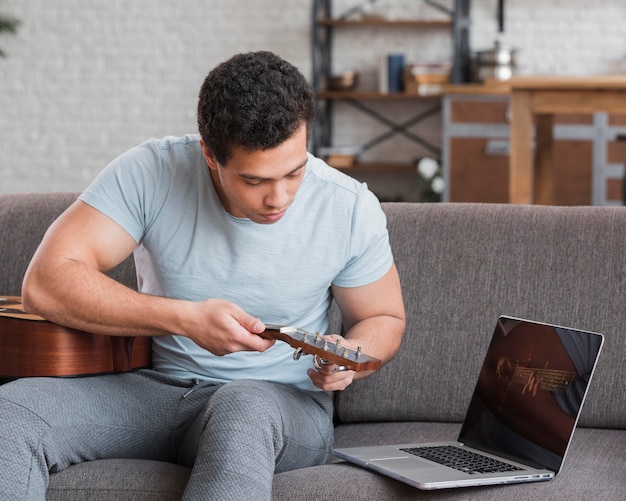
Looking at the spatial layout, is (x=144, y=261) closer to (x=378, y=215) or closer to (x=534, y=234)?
(x=378, y=215)

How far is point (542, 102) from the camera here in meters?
4.18

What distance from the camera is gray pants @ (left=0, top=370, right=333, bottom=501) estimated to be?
154cm

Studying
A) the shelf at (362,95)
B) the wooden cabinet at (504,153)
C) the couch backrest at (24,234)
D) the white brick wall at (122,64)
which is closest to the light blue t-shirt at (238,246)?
the couch backrest at (24,234)

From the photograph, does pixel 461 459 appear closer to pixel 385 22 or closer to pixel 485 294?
pixel 485 294

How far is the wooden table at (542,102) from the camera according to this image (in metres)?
4.06

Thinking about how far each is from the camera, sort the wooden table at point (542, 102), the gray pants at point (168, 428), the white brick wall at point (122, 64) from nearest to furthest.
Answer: the gray pants at point (168, 428) → the wooden table at point (542, 102) → the white brick wall at point (122, 64)

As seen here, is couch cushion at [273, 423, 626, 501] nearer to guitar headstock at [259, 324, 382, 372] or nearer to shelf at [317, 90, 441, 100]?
guitar headstock at [259, 324, 382, 372]

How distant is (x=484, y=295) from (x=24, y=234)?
109 cm

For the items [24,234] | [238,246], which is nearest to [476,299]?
[238,246]

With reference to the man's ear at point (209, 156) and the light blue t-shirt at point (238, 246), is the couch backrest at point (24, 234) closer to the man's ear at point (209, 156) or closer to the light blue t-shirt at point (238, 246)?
the light blue t-shirt at point (238, 246)

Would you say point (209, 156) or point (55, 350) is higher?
point (209, 156)

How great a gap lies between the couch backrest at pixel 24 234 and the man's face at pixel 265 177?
0.62 metres

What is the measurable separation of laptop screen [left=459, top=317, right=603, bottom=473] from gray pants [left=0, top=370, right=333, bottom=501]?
1.02 feet

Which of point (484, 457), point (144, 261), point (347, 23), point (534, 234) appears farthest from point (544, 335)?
point (347, 23)
